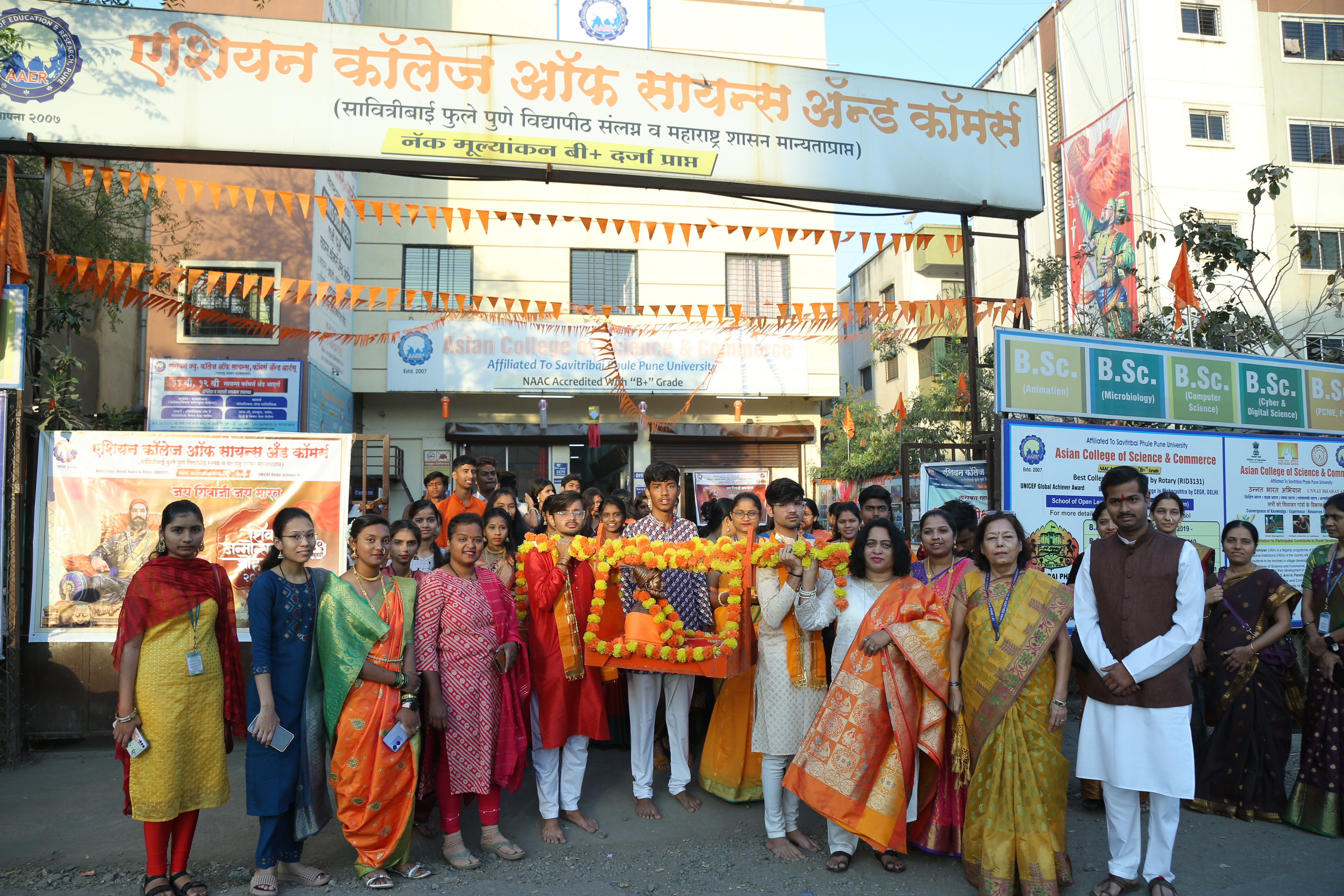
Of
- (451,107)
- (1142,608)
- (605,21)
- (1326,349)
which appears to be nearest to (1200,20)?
(1326,349)

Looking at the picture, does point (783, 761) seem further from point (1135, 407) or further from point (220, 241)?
point (220, 241)

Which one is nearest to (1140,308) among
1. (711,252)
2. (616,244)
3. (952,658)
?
(711,252)

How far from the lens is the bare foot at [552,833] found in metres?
4.11

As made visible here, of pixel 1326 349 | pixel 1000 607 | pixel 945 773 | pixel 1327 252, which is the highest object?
pixel 1327 252

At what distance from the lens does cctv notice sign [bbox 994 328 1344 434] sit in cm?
605

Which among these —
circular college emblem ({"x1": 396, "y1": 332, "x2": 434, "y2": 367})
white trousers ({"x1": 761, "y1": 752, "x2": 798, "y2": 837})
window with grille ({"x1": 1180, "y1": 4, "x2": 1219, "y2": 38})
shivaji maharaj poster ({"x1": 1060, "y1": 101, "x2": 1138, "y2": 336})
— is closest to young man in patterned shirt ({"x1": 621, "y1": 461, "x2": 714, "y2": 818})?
white trousers ({"x1": 761, "y1": 752, "x2": 798, "y2": 837})

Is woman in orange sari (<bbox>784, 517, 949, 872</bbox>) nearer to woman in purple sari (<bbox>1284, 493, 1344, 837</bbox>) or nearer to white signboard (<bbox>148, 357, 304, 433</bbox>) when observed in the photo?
woman in purple sari (<bbox>1284, 493, 1344, 837</bbox>)

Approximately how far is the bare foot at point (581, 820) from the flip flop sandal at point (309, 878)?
44.9 inches

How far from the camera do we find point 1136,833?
11.7 feet

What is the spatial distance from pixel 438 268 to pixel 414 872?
11.6 m

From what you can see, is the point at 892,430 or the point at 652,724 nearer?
the point at 652,724

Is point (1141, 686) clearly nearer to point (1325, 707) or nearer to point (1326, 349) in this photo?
point (1325, 707)

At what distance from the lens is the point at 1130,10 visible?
1794 cm

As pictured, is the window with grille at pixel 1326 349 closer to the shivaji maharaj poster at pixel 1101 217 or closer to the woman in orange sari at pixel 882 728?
the shivaji maharaj poster at pixel 1101 217
